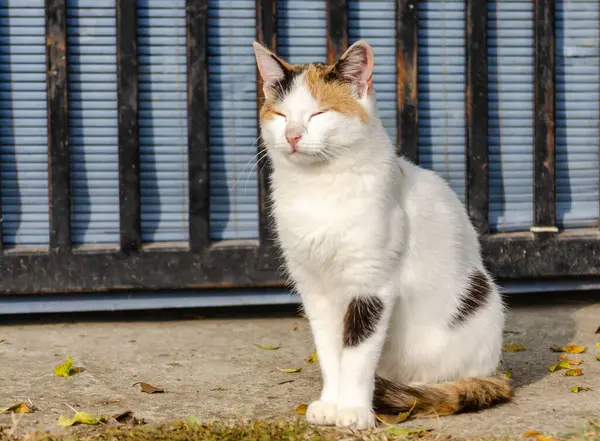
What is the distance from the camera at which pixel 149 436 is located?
127 inches

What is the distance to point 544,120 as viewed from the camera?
18.0 feet

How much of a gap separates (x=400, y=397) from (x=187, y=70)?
2.59 m

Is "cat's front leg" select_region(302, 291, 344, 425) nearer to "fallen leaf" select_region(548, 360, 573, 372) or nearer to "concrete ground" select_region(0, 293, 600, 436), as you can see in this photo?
"concrete ground" select_region(0, 293, 600, 436)

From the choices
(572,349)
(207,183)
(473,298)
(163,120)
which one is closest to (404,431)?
(473,298)

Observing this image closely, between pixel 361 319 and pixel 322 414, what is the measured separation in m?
0.36

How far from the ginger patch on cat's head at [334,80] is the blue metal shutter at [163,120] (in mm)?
1849

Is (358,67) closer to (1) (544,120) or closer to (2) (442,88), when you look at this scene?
(2) (442,88)

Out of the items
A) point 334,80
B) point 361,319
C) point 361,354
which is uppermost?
point 334,80

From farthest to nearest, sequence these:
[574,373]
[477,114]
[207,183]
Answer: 1. [477,114]
2. [207,183]
3. [574,373]

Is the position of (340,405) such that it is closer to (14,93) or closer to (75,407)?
(75,407)

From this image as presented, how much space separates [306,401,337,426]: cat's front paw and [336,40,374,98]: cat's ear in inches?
44.6

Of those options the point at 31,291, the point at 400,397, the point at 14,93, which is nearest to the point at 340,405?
the point at 400,397

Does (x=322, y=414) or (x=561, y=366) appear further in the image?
(x=561, y=366)

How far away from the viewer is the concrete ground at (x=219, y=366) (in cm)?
360
